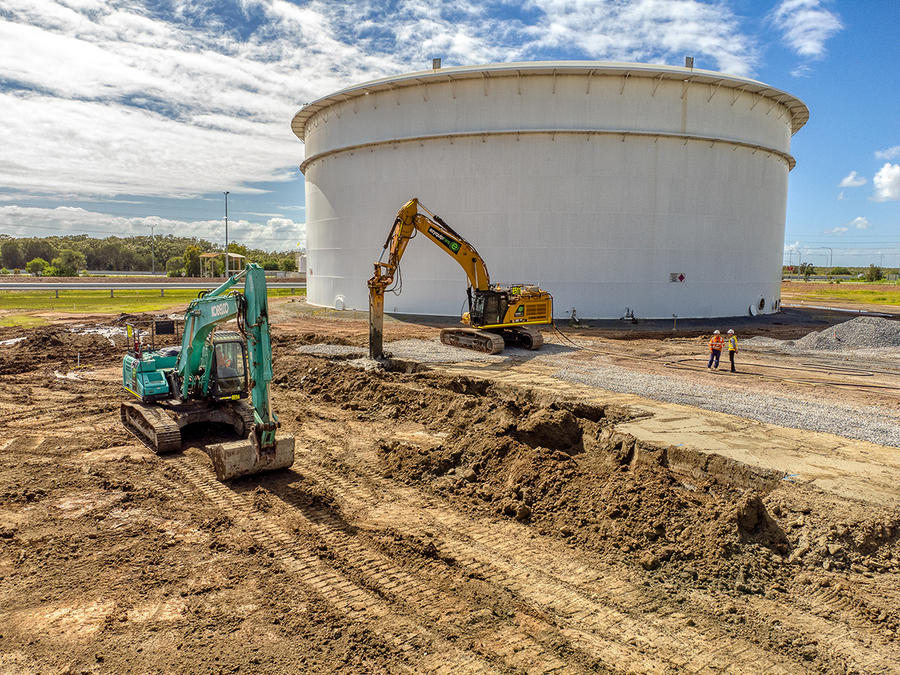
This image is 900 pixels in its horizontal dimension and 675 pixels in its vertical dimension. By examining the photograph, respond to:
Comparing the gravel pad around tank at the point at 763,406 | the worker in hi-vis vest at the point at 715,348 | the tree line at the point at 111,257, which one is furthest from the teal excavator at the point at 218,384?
the tree line at the point at 111,257

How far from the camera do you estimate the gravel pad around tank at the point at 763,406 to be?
1059 centimetres

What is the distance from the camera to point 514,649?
5.16 meters

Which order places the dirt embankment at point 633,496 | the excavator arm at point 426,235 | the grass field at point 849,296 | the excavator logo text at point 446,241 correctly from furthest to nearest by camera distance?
the grass field at point 849,296 < the excavator logo text at point 446,241 < the excavator arm at point 426,235 < the dirt embankment at point 633,496

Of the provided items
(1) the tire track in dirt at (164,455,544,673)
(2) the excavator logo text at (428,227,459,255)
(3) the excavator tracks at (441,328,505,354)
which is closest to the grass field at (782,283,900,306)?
(3) the excavator tracks at (441,328,505,354)

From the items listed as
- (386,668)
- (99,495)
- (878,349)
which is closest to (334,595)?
(386,668)

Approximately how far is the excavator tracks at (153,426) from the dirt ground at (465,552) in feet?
0.88

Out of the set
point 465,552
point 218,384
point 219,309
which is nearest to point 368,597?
point 465,552

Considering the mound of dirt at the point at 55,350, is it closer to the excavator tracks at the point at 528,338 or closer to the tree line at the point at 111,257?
the excavator tracks at the point at 528,338

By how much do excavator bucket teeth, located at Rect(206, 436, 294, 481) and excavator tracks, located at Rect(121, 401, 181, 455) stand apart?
5.26ft

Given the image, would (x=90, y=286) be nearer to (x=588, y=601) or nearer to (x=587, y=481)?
(x=587, y=481)

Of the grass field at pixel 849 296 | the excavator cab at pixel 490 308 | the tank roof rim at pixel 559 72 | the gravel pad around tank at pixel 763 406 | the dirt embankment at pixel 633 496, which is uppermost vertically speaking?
the tank roof rim at pixel 559 72

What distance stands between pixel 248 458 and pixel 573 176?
915 inches

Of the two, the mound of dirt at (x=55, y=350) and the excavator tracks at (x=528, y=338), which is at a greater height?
the excavator tracks at (x=528, y=338)

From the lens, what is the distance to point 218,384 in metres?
10.7
